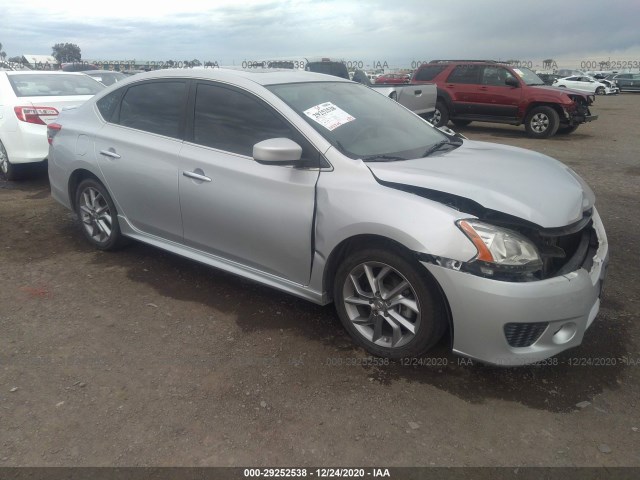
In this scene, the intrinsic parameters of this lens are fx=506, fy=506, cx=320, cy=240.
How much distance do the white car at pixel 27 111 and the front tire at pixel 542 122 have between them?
10.0 meters

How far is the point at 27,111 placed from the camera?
6.65 metres

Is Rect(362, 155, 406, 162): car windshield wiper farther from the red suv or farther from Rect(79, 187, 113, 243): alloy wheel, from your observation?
the red suv

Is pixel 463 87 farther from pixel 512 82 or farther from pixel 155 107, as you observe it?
pixel 155 107

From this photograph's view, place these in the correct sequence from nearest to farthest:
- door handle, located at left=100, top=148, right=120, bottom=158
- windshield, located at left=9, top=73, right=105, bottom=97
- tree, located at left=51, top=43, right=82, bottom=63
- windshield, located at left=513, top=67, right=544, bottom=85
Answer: door handle, located at left=100, top=148, right=120, bottom=158 → windshield, located at left=9, top=73, right=105, bottom=97 → windshield, located at left=513, top=67, right=544, bottom=85 → tree, located at left=51, top=43, right=82, bottom=63

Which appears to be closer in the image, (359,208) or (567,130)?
(359,208)

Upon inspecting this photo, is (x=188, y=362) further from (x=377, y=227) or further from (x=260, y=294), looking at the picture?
(x=377, y=227)

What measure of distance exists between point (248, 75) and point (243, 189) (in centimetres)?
92

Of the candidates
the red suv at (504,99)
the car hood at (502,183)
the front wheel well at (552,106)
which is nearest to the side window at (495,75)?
the red suv at (504,99)

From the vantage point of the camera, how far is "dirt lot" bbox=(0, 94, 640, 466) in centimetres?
237

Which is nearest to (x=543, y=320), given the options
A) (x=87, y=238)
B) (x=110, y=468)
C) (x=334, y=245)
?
(x=334, y=245)

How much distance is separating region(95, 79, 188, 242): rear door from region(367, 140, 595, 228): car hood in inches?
65.1

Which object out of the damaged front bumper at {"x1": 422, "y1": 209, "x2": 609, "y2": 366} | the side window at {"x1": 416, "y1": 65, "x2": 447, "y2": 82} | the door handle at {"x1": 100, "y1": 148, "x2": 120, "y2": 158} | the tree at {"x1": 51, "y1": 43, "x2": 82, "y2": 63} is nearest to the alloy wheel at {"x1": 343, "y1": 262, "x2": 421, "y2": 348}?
the damaged front bumper at {"x1": 422, "y1": 209, "x2": 609, "y2": 366}

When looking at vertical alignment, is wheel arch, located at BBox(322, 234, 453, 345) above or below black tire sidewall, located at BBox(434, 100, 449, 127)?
above

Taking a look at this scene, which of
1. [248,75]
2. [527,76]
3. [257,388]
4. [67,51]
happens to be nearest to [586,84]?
[527,76]
